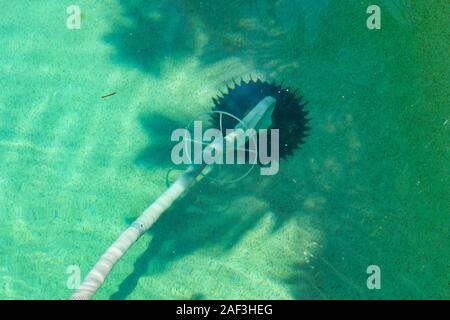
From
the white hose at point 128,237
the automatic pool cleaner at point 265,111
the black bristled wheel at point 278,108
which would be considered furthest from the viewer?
the black bristled wheel at point 278,108

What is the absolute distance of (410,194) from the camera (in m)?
5.61

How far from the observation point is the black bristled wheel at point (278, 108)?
5.49 meters

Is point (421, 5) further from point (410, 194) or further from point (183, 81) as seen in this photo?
point (183, 81)

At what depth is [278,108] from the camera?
548 centimetres

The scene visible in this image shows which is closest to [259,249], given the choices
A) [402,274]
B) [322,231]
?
[322,231]

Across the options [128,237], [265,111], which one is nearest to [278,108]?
[265,111]

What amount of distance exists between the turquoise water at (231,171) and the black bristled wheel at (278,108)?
0.23 meters

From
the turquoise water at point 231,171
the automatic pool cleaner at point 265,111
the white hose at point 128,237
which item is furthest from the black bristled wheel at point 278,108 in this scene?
the white hose at point 128,237

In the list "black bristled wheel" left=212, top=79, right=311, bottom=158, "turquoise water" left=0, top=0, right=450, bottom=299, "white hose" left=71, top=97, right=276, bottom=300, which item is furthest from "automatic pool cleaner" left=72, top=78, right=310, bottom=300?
"white hose" left=71, top=97, right=276, bottom=300

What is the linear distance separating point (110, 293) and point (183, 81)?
2926 mm

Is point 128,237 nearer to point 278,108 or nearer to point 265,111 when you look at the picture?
point 265,111

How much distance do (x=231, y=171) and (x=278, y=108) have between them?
3.34 feet

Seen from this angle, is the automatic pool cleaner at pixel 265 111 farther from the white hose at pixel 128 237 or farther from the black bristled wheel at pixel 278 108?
the white hose at pixel 128 237
